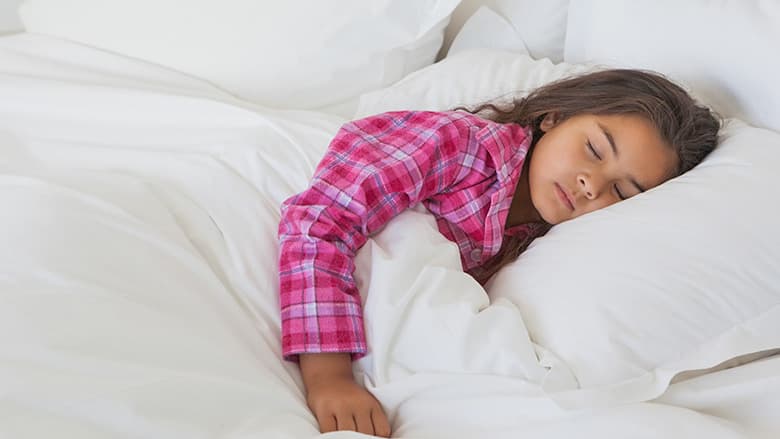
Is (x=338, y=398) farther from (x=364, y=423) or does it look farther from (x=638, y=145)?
(x=638, y=145)

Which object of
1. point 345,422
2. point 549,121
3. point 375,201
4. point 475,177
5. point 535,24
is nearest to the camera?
point 345,422

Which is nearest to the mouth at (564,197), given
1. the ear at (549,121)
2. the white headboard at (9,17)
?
the ear at (549,121)

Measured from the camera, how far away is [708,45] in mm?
1183

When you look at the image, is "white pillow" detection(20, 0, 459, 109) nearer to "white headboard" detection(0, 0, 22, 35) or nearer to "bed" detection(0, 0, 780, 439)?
"bed" detection(0, 0, 780, 439)

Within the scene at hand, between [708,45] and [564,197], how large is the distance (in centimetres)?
32

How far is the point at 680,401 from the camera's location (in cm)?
82

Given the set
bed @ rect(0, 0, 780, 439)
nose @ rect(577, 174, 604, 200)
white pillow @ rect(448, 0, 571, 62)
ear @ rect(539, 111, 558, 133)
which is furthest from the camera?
white pillow @ rect(448, 0, 571, 62)

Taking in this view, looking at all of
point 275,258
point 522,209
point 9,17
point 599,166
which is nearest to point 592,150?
point 599,166

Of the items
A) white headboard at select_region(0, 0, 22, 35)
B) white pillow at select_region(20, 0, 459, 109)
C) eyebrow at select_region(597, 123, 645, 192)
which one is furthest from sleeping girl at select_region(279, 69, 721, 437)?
white headboard at select_region(0, 0, 22, 35)

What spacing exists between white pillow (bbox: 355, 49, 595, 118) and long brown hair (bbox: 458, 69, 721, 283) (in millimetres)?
94

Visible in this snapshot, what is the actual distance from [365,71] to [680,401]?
31.9 inches

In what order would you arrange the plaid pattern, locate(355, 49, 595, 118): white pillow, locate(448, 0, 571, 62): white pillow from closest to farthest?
the plaid pattern → locate(355, 49, 595, 118): white pillow → locate(448, 0, 571, 62): white pillow

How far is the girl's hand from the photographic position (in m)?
0.84

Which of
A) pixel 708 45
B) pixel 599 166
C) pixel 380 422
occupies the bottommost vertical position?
pixel 380 422
